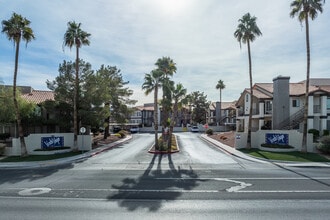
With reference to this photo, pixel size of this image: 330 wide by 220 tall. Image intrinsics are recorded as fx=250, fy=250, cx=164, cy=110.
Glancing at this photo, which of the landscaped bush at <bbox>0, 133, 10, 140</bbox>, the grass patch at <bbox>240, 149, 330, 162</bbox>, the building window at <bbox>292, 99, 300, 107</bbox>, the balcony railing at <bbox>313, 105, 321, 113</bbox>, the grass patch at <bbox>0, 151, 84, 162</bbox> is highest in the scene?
the building window at <bbox>292, 99, 300, 107</bbox>

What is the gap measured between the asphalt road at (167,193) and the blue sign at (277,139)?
9.18 meters

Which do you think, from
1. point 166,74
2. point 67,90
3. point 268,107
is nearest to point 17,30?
point 67,90

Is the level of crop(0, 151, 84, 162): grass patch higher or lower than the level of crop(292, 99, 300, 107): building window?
lower

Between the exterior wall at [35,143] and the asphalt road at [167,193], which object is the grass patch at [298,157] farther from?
the exterior wall at [35,143]

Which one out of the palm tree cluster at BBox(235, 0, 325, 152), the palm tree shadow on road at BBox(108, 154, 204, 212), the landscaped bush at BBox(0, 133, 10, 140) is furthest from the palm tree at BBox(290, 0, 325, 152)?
the landscaped bush at BBox(0, 133, 10, 140)

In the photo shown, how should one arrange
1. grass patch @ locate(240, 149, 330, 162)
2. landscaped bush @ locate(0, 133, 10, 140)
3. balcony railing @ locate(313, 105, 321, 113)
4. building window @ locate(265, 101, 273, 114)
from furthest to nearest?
building window @ locate(265, 101, 273, 114)
balcony railing @ locate(313, 105, 321, 113)
landscaped bush @ locate(0, 133, 10, 140)
grass patch @ locate(240, 149, 330, 162)

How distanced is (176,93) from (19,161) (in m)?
16.8

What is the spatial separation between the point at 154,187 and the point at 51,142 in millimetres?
18643

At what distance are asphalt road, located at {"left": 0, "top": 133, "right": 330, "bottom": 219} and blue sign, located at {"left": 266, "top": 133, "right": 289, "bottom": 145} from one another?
361 inches

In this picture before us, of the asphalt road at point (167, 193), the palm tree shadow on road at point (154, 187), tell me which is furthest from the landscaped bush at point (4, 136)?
the palm tree shadow on road at point (154, 187)

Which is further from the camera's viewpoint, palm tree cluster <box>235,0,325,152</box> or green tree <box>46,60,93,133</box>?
green tree <box>46,60,93,133</box>

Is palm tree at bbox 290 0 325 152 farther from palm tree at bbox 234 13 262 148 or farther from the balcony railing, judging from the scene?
the balcony railing

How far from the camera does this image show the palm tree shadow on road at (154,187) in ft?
33.7

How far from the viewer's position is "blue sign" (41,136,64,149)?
2664 cm
